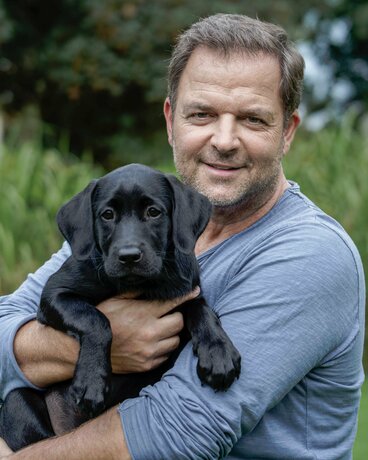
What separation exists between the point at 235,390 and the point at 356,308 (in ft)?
1.74

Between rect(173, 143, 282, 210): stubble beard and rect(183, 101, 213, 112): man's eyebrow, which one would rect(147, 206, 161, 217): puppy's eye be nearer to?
rect(173, 143, 282, 210): stubble beard

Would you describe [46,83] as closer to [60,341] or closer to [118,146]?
[118,146]

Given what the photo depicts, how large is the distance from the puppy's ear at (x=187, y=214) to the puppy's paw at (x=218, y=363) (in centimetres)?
39

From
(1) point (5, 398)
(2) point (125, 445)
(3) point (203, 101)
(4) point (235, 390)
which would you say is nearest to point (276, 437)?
(4) point (235, 390)

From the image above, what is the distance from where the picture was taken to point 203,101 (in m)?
3.31

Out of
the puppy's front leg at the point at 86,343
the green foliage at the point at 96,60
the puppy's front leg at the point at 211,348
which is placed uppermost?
the puppy's front leg at the point at 211,348

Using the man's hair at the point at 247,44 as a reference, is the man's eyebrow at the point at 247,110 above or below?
below

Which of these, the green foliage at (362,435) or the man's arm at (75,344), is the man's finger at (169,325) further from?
the green foliage at (362,435)

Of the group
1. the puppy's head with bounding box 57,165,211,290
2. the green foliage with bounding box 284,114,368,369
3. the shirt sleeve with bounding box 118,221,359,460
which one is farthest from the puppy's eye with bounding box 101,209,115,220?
the green foliage with bounding box 284,114,368,369

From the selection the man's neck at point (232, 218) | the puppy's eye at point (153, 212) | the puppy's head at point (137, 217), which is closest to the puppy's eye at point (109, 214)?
the puppy's head at point (137, 217)

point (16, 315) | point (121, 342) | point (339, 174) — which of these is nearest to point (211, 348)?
point (121, 342)

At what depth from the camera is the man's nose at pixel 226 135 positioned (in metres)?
3.27

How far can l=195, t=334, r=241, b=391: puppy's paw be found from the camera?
2631mm

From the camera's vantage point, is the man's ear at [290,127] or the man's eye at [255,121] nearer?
the man's eye at [255,121]
